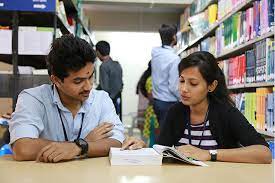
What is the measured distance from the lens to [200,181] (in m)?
1.02

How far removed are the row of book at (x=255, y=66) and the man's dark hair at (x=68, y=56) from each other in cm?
133

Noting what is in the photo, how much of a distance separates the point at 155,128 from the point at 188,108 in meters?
2.38

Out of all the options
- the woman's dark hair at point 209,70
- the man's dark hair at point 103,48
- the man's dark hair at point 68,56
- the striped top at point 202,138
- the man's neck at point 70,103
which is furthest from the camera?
the man's dark hair at point 103,48

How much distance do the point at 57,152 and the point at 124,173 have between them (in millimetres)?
296

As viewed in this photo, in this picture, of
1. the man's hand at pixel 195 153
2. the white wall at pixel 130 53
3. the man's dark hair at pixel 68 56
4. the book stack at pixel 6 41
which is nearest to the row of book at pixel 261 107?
the man's hand at pixel 195 153

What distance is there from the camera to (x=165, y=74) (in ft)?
12.0

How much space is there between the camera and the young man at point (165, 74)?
11.8 ft

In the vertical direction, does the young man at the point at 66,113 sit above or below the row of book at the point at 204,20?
below

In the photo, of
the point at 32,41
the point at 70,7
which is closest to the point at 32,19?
the point at 32,41

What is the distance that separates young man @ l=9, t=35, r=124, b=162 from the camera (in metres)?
1.42

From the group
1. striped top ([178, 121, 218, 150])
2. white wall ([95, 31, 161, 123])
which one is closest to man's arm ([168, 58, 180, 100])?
striped top ([178, 121, 218, 150])

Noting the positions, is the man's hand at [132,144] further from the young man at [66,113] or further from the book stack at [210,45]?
the book stack at [210,45]

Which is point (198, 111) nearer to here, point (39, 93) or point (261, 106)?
point (39, 93)

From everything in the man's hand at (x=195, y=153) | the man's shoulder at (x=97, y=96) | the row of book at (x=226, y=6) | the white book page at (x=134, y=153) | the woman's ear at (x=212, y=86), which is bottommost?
the man's hand at (x=195, y=153)
